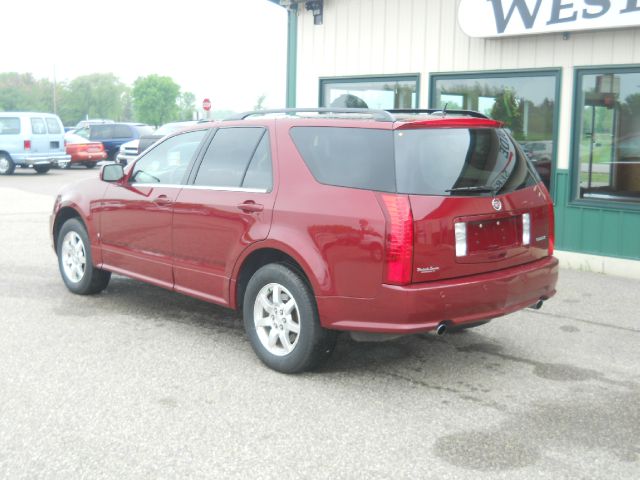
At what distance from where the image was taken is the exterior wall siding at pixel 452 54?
8.80m

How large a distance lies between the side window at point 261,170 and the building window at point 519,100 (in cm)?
503

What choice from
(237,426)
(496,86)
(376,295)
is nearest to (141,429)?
(237,426)

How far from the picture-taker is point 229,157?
5.72 m

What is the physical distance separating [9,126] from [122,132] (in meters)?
6.76

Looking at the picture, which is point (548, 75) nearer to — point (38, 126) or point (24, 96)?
point (38, 126)

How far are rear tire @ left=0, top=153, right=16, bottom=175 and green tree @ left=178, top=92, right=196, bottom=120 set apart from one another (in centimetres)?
14261

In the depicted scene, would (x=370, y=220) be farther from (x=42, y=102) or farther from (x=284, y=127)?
(x=42, y=102)

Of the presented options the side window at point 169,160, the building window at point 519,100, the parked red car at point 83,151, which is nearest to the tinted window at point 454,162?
the side window at point 169,160

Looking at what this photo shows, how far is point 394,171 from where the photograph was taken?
181 inches

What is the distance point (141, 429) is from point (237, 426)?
500 millimetres

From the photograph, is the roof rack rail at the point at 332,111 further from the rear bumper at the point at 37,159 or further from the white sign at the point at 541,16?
the rear bumper at the point at 37,159

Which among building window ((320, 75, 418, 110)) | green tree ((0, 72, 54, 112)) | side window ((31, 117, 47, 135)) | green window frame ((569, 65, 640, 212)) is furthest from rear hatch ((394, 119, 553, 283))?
green tree ((0, 72, 54, 112))

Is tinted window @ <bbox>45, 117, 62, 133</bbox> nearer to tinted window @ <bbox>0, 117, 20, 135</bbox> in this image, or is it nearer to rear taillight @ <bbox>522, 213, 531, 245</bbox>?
tinted window @ <bbox>0, 117, 20, 135</bbox>

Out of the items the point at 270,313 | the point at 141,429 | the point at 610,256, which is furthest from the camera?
the point at 610,256
